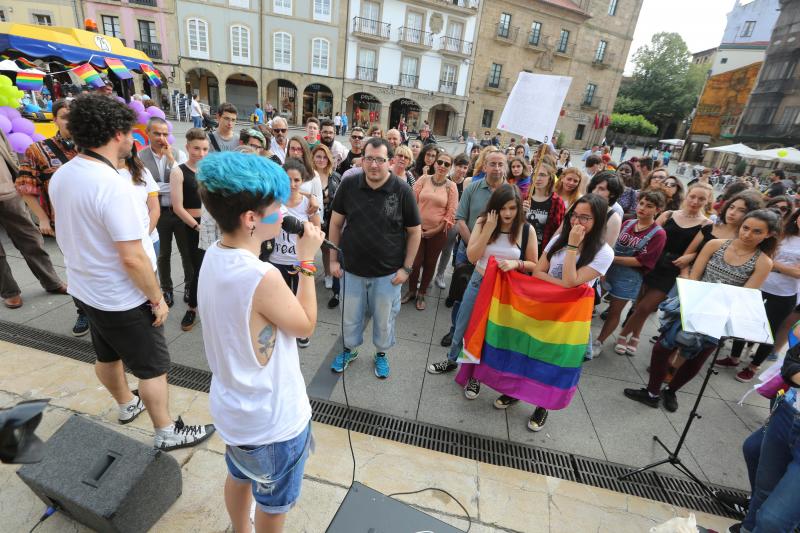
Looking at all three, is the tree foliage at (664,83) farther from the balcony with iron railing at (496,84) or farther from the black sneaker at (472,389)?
the black sneaker at (472,389)

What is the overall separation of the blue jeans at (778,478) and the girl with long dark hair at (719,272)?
1.11 meters

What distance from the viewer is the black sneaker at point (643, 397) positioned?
11.5 feet

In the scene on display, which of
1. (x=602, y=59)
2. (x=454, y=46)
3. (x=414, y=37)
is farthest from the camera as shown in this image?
(x=602, y=59)

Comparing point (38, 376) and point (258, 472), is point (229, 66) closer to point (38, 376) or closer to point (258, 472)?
point (38, 376)

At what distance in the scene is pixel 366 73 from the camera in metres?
26.8

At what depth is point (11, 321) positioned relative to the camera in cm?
363

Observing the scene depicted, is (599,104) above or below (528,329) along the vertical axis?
above

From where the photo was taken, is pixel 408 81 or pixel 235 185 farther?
pixel 408 81

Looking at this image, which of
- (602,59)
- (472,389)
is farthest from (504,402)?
(602,59)

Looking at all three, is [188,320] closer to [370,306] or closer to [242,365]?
[370,306]

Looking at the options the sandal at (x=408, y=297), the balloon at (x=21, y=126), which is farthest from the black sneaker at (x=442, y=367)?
the balloon at (x=21, y=126)

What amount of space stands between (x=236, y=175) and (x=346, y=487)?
2.09m

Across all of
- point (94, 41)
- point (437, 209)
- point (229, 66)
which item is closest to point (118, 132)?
point (437, 209)

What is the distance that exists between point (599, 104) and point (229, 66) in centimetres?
3066
